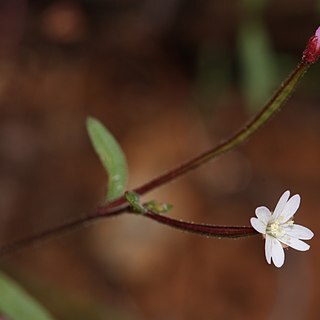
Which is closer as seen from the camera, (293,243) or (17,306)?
(293,243)

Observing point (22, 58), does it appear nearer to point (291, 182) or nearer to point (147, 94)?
point (147, 94)

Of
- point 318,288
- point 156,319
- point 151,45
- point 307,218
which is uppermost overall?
point 151,45

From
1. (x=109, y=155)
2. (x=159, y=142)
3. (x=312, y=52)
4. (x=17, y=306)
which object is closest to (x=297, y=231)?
(x=312, y=52)

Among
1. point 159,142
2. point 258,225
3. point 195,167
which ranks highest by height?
point 159,142

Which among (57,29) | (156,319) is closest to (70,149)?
(57,29)

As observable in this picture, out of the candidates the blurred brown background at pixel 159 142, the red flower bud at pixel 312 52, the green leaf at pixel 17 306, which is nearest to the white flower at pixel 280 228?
Result: the red flower bud at pixel 312 52

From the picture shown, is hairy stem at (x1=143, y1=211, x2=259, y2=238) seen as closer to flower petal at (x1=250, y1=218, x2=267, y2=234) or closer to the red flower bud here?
flower petal at (x1=250, y1=218, x2=267, y2=234)

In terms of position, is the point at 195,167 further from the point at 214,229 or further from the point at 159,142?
the point at 159,142
